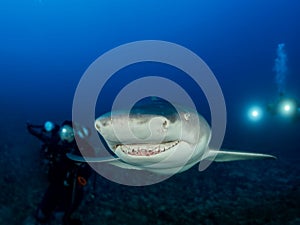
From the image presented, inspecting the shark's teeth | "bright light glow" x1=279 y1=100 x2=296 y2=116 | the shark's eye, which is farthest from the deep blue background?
the shark's eye

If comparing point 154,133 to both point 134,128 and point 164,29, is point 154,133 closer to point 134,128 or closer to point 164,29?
point 134,128

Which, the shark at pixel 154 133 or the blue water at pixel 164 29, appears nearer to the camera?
the shark at pixel 154 133

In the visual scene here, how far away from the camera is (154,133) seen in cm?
230

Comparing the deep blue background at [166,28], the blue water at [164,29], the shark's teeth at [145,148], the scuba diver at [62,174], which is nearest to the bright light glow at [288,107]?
the scuba diver at [62,174]

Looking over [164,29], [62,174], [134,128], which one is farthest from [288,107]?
[164,29]

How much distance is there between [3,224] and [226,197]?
A: 17.2 feet

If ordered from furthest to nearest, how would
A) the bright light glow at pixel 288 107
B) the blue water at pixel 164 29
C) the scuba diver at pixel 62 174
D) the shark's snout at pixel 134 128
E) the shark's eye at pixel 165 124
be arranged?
1. the blue water at pixel 164 29
2. the bright light glow at pixel 288 107
3. the scuba diver at pixel 62 174
4. the shark's eye at pixel 165 124
5. the shark's snout at pixel 134 128

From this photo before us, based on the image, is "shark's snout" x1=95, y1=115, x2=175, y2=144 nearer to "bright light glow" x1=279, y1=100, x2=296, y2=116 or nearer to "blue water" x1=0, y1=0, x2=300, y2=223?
"bright light glow" x1=279, y1=100, x2=296, y2=116

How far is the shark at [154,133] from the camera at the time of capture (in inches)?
87.9

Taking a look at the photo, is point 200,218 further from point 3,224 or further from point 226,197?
point 3,224

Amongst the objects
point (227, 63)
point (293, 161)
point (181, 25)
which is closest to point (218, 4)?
point (181, 25)

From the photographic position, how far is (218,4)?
13612 centimetres

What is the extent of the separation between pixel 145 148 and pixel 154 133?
0.35 meters

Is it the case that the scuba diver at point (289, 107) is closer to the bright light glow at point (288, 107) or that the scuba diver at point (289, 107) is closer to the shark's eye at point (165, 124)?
the bright light glow at point (288, 107)
